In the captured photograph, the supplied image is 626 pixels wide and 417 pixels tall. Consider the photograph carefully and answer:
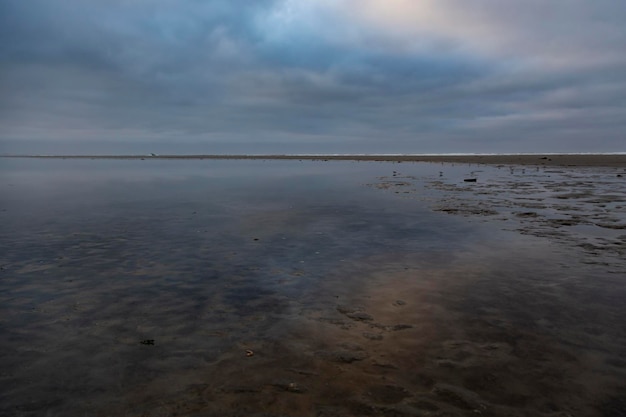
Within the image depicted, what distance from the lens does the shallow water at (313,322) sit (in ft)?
15.2

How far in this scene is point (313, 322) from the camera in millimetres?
6766

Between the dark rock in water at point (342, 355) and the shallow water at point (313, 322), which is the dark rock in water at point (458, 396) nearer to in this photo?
the shallow water at point (313, 322)

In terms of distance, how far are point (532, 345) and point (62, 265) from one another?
420 inches

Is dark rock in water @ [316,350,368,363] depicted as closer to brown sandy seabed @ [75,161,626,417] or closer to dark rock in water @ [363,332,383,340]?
brown sandy seabed @ [75,161,626,417]

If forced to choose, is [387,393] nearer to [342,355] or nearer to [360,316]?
[342,355]

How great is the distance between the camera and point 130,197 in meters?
26.3

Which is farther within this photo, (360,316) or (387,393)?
(360,316)

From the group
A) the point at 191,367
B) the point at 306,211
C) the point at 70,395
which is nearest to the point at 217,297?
the point at 191,367

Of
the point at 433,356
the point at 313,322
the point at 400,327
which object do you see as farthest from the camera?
the point at 313,322

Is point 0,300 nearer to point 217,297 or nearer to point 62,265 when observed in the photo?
point 62,265

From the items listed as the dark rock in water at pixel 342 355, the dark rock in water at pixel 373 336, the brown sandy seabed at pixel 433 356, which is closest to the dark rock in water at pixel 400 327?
the brown sandy seabed at pixel 433 356

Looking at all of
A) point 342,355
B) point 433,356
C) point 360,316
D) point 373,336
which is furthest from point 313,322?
point 433,356

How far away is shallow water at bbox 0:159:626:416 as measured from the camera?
4.64 metres

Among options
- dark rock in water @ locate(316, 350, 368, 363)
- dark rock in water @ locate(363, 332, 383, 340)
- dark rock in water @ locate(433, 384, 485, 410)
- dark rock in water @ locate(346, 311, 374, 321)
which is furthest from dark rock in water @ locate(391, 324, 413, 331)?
dark rock in water @ locate(433, 384, 485, 410)
